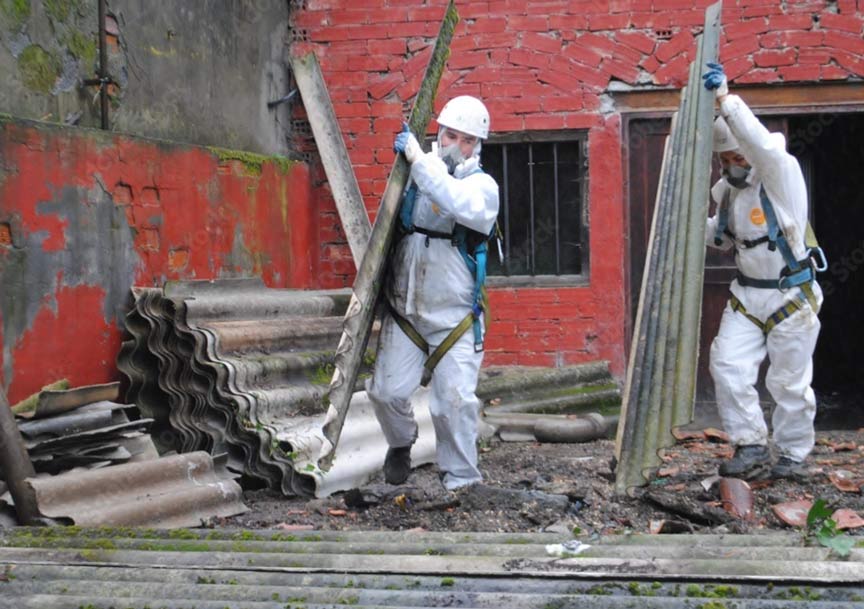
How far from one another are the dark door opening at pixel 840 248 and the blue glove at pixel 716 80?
5428 millimetres

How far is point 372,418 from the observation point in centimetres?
648

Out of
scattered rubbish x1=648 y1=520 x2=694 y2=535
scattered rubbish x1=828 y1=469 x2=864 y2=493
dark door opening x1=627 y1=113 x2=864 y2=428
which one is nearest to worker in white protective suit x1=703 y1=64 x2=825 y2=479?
scattered rubbish x1=828 y1=469 x2=864 y2=493

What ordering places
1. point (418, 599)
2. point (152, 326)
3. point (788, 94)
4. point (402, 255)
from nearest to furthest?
point (418, 599), point (402, 255), point (152, 326), point (788, 94)

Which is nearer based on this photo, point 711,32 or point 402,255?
point 402,255

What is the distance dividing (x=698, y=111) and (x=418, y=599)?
3.73 m

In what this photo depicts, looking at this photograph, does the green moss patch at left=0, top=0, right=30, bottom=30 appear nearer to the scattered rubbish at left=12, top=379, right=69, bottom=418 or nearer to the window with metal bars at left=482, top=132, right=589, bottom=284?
the scattered rubbish at left=12, top=379, right=69, bottom=418

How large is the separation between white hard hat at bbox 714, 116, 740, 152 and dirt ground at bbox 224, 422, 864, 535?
1.69 metres

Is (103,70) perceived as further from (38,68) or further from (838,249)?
(838,249)

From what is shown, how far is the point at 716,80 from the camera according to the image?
17.8 feet

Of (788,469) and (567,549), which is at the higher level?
(567,549)

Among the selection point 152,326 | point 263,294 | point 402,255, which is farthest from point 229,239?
point 402,255

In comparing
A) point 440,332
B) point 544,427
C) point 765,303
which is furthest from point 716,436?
point 440,332

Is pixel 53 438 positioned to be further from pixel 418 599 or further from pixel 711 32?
pixel 711 32

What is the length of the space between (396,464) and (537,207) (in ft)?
11.9
